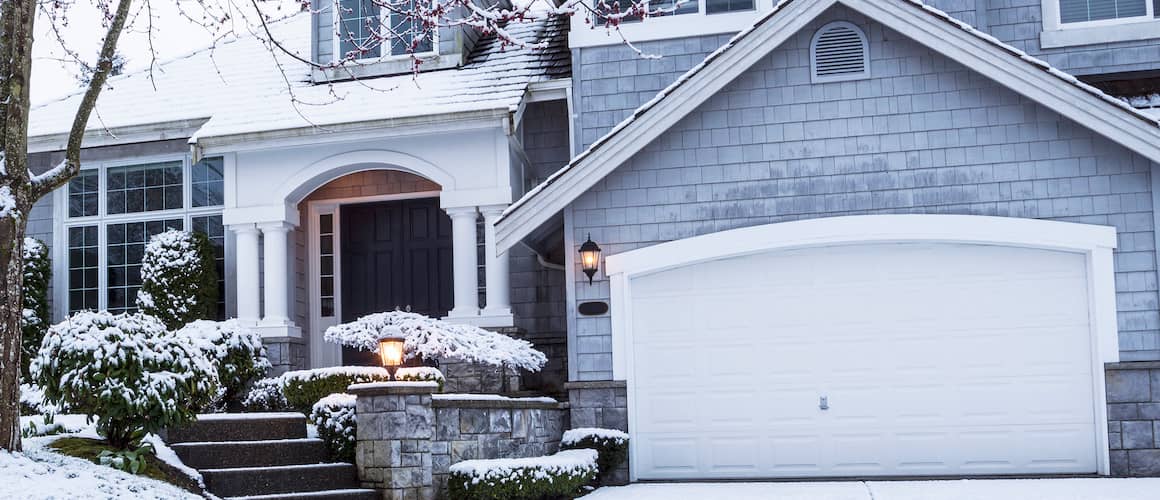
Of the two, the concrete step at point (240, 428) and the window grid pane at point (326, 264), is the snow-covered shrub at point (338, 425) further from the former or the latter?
the window grid pane at point (326, 264)

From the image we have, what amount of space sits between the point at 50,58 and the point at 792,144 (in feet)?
21.1

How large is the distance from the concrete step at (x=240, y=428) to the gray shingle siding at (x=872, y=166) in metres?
2.81

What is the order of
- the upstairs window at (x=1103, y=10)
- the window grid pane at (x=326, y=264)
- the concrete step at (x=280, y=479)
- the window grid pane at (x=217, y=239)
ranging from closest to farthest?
1. the concrete step at (x=280, y=479)
2. the upstairs window at (x=1103, y=10)
3. the window grid pane at (x=217, y=239)
4. the window grid pane at (x=326, y=264)

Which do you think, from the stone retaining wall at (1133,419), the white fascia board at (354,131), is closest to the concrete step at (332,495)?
the white fascia board at (354,131)

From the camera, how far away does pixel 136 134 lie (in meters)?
14.9

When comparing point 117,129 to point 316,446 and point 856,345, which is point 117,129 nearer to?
point 316,446

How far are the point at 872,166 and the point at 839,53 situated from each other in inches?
43.9

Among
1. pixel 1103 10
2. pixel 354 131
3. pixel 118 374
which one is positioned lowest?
pixel 118 374

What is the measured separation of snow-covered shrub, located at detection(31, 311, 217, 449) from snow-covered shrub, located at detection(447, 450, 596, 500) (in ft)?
6.87

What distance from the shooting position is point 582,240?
38.8 feet

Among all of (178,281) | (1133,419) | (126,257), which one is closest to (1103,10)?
(1133,419)

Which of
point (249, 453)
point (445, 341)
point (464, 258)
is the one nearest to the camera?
point (249, 453)

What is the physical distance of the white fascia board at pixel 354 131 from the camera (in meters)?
13.2

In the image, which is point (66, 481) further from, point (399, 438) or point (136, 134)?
point (136, 134)
